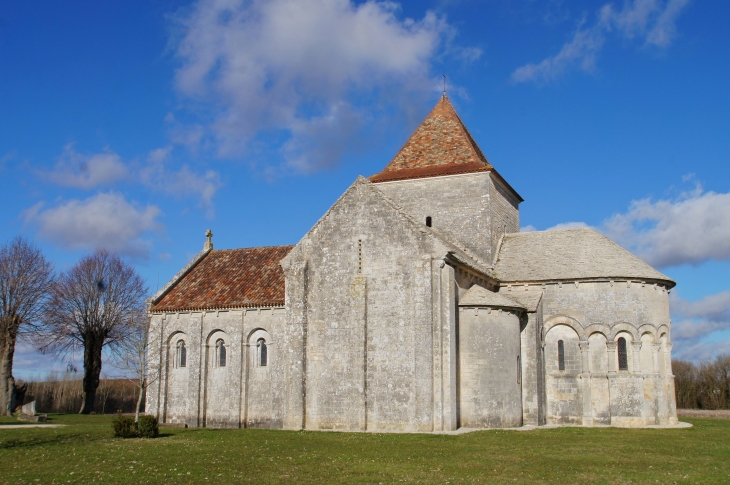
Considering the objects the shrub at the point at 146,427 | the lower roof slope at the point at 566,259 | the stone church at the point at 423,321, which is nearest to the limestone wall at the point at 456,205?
the stone church at the point at 423,321

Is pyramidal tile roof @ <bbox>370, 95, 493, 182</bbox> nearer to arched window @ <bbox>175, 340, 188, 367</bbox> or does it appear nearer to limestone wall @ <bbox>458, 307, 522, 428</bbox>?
limestone wall @ <bbox>458, 307, 522, 428</bbox>

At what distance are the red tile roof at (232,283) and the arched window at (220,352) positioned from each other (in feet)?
6.27

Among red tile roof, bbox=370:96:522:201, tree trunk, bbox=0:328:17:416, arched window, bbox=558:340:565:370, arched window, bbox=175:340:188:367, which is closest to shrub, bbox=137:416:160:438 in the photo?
arched window, bbox=175:340:188:367

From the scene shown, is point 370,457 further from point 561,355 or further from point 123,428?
point 561,355

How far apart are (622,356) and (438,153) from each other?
45.3ft

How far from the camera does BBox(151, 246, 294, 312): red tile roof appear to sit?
35.1 meters

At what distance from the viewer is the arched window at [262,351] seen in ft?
112

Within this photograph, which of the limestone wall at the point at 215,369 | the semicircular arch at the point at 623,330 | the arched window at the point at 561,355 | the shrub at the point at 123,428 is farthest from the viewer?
the limestone wall at the point at 215,369

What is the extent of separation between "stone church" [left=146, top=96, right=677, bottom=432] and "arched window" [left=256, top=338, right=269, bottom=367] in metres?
0.08

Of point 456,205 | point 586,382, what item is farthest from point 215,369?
point 586,382

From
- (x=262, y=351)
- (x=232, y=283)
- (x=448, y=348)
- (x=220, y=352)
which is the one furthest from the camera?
(x=232, y=283)

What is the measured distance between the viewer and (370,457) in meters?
19.7

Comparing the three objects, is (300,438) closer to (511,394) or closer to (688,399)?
(511,394)

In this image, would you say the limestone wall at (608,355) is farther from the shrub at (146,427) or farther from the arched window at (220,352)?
the shrub at (146,427)
